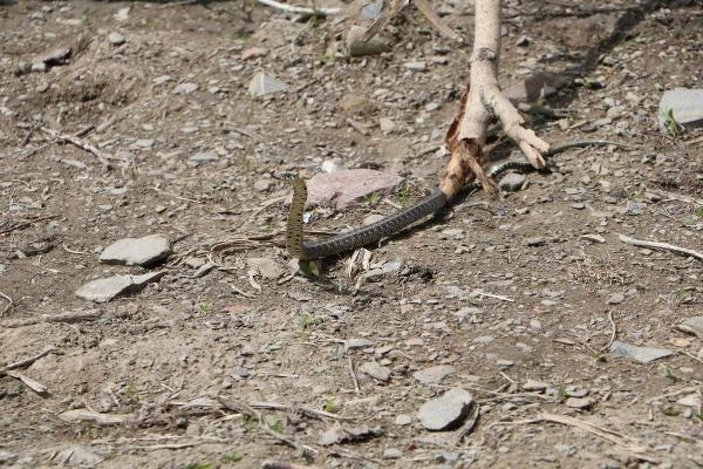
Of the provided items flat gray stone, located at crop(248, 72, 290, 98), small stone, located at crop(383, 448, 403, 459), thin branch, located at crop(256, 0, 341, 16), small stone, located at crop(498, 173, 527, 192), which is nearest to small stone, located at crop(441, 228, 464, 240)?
small stone, located at crop(498, 173, 527, 192)

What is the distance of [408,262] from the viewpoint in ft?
17.6

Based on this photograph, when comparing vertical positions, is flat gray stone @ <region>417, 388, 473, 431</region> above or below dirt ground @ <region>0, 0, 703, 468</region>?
above

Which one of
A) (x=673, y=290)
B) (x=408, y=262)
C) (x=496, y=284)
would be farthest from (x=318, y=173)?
(x=673, y=290)

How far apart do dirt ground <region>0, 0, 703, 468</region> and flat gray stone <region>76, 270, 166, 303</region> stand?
8cm

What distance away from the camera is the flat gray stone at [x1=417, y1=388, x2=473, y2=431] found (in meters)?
4.00

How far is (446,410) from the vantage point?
405 cm

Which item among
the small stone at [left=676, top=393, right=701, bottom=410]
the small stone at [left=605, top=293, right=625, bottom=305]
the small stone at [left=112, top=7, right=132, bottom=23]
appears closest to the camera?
the small stone at [left=676, top=393, right=701, bottom=410]

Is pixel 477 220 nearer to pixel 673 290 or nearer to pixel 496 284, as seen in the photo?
pixel 496 284

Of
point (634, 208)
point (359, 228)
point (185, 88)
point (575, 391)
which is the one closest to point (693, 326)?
point (575, 391)

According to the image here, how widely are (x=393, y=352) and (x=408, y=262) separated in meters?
0.89

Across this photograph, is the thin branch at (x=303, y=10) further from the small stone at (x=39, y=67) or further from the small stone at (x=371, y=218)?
the small stone at (x=371, y=218)

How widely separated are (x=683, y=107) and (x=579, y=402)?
293cm

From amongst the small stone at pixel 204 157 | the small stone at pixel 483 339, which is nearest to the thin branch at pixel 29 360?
the small stone at pixel 483 339

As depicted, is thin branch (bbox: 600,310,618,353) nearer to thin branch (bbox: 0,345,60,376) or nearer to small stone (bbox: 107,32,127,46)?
thin branch (bbox: 0,345,60,376)
